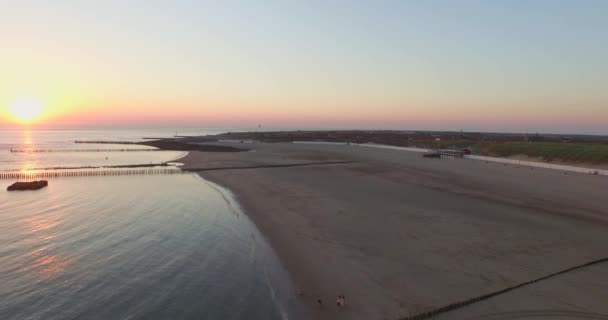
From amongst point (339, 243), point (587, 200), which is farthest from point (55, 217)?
point (587, 200)

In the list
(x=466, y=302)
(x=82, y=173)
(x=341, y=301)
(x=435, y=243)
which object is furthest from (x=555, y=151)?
(x=82, y=173)

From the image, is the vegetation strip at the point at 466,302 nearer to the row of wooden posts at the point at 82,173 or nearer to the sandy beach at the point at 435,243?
the sandy beach at the point at 435,243

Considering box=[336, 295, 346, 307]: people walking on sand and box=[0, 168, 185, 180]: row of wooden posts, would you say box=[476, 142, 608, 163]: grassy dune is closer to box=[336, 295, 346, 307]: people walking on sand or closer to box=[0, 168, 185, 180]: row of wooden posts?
box=[336, 295, 346, 307]: people walking on sand

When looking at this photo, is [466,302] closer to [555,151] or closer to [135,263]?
[135,263]

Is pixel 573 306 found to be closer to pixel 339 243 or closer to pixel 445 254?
pixel 445 254

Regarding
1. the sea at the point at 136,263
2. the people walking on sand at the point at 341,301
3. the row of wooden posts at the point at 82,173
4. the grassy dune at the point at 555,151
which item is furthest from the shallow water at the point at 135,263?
the grassy dune at the point at 555,151
